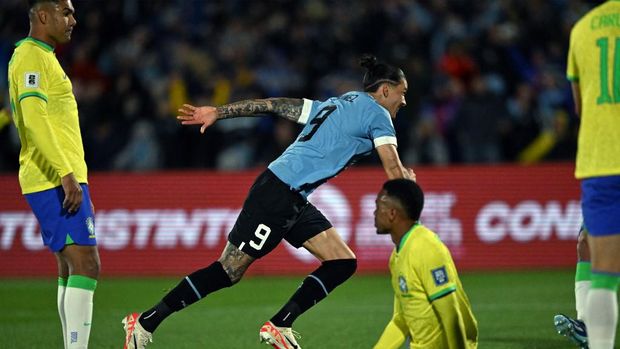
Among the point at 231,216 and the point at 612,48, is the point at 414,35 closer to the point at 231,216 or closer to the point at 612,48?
the point at 231,216

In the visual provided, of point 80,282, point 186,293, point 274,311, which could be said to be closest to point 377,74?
point 186,293

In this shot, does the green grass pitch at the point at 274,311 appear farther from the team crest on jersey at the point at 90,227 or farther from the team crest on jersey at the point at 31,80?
the team crest on jersey at the point at 31,80

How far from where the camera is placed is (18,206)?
14484mm

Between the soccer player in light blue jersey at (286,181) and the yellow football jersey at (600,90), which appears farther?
the soccer player in light blue jersey at (286,181)

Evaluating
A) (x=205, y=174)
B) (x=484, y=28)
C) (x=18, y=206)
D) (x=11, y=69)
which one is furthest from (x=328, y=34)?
(x=11, y=69)

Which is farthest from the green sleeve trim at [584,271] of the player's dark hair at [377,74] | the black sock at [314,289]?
the player's dark hair at [377,74]

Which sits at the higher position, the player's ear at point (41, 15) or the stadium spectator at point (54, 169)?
the player's ear at point (41, 15)

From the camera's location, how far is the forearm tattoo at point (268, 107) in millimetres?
7469

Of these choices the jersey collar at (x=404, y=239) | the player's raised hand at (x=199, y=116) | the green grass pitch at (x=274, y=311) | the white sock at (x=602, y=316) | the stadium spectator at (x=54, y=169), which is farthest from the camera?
the green grass pitch at (x=274, y=311)

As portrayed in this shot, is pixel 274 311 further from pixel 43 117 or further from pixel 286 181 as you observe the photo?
pixel 43 117

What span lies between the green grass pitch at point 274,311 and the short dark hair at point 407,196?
9.12 ft

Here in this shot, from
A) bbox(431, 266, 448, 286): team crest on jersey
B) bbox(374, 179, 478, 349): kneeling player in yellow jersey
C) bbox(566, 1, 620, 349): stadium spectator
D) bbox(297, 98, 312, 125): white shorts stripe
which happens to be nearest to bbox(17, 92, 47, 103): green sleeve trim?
bbox(297, 98, 312, 125): white shorts stripe

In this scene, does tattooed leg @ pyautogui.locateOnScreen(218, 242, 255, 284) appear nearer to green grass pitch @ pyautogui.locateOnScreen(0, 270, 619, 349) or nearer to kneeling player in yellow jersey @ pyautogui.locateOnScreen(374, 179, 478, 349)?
green grass pitch @ pyautogui.locateOnScreen(0, 270, 619, 349)

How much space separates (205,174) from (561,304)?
6.10 metres
